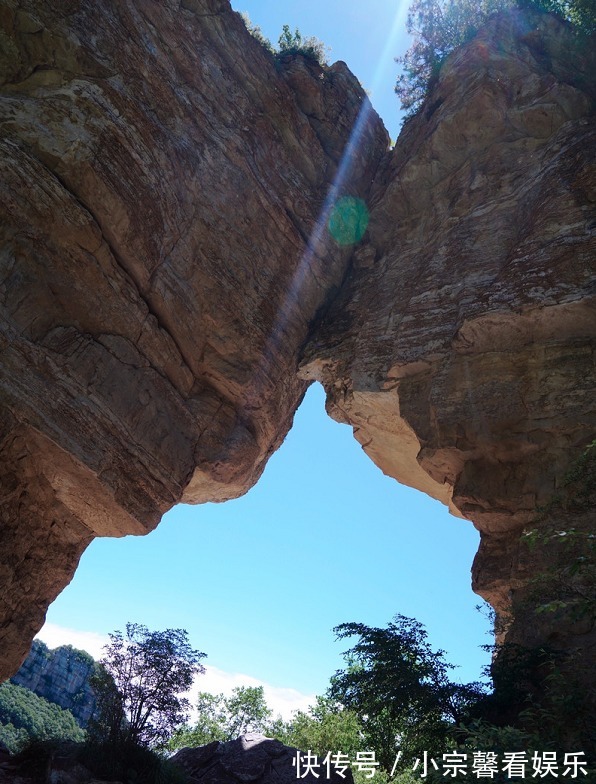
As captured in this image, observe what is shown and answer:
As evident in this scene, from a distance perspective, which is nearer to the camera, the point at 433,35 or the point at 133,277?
the point at 133,277

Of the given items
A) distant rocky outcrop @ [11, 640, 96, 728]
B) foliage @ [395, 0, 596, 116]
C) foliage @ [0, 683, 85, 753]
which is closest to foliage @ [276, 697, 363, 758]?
foliage @ [395, 0, 596, 116]

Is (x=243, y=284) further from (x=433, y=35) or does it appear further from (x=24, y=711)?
(x=24, y=711)

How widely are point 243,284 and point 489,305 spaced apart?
6492mm

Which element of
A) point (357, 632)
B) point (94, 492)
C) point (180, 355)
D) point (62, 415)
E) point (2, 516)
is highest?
point (180, 355)

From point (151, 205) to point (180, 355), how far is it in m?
3.57

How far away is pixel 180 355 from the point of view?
15055mm

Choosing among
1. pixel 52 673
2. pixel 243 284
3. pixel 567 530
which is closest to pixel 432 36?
pixel 243 284

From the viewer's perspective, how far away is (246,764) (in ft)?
39.8

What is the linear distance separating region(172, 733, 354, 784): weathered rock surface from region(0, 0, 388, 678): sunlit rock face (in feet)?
14.3

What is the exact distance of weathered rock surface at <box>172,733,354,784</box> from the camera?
11.7m

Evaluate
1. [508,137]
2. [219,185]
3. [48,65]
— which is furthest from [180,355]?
[508,137]

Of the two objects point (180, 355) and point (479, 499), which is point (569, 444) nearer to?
point (479, 499)

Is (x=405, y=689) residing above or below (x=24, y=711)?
above

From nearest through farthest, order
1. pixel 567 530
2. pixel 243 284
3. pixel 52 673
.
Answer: pixel 567 530 → pixel 243 284 → pixel 52 673
